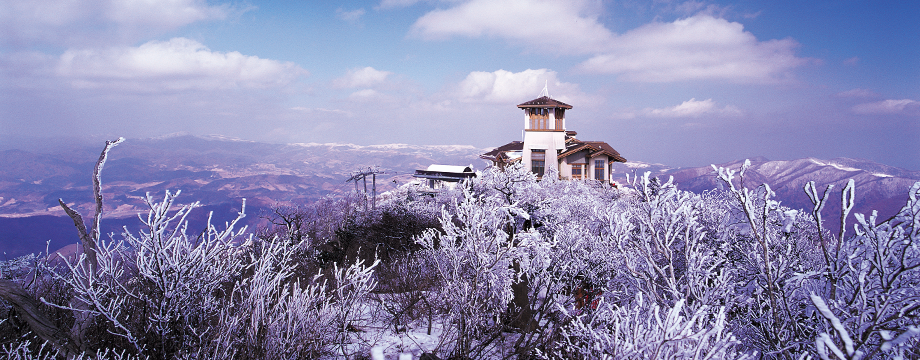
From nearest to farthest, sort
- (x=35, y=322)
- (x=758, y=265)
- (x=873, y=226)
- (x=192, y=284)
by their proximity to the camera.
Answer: (x=873, y=226), (x=35, y=322), (x=192, y=284), (x=758, y=265)

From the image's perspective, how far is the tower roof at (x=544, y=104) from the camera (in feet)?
127

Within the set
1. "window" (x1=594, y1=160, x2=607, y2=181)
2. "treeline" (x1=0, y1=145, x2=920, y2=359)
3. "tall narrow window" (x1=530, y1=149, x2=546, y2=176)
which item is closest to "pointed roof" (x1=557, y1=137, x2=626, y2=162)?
"window" (x1=594, y1=160, x2=607, y2=181)

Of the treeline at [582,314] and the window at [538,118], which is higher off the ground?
the window at [538,118]

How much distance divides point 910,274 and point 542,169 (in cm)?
3557

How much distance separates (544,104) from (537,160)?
510 cm

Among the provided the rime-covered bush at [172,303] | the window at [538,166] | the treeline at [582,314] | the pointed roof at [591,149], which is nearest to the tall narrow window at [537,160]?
the window at [538,166]

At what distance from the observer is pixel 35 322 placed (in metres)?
5.04

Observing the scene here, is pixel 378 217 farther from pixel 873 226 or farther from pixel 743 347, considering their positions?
pixel 873 226

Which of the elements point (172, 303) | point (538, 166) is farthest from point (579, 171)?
point (172, 303)

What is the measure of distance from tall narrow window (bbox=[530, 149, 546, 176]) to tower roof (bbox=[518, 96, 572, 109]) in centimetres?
407

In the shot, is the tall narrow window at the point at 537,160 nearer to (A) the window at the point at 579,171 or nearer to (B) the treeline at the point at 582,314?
(A) the window at the point at 579,171

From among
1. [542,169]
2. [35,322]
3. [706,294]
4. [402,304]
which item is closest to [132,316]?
[35,322]

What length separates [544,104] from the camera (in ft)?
128

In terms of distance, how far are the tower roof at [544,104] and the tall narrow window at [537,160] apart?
13.4ft
